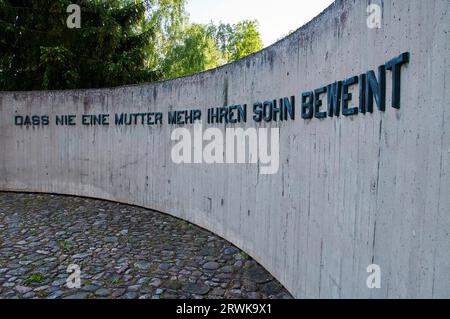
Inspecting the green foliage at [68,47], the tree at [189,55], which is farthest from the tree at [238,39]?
the green foliage at [68,47]

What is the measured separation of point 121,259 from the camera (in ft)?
16.6

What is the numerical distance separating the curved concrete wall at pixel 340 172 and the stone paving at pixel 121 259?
1.11ft

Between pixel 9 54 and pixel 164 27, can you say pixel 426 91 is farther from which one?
pixel 164 27

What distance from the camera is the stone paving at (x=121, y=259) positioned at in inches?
162

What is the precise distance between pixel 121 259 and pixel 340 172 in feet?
10.6

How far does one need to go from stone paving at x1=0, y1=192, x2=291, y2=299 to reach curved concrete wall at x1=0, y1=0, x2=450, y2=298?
338 millimetres

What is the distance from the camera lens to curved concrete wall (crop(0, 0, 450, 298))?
2.01 meters

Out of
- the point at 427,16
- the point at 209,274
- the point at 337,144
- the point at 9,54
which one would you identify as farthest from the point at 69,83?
the point at 427,16

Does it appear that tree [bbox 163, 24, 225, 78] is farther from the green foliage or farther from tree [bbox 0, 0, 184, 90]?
tree [bbox 0, 0, 184, 90]

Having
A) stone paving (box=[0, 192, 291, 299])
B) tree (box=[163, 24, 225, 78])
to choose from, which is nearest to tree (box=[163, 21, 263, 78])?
tree (box=[163, 24, 225, 78])

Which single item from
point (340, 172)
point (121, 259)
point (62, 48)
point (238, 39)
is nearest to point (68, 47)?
point (62, 48)

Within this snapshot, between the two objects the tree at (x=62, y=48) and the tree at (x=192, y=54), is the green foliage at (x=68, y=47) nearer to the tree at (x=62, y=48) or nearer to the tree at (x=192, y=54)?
the tree at (x=62, y=48)

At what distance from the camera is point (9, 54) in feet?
44.1

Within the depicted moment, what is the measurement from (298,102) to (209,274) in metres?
2.21
